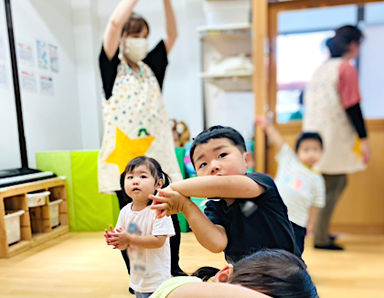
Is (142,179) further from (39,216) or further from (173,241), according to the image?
(39,216)

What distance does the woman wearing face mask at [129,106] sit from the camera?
511 millimetres

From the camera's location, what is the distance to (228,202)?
45 cm

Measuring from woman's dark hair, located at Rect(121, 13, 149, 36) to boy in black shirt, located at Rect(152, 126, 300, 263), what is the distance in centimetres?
27

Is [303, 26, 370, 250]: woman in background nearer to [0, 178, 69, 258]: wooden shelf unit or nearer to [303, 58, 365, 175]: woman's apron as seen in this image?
[303, 58, 365, 175]: woman's apron

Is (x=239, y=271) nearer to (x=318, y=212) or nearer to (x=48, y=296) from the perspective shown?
(x=48, y=296)

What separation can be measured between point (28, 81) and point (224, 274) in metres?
0.50

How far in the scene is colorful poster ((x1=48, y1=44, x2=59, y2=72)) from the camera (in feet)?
1.92

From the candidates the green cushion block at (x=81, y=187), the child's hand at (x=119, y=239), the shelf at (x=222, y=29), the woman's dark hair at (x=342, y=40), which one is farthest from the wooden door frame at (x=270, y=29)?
the child's hand at (x=119, y=239)

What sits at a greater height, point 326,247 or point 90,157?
point 90,157

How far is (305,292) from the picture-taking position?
461mm

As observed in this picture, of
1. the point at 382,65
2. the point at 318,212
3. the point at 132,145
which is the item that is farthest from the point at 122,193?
the point at 382,65

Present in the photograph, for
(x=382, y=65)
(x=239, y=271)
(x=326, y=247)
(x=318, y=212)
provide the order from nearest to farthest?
1. (x=239, y=271)
2. (x=326, y=247)
3. (x=318, y=212)
4. (x=382, y=65)

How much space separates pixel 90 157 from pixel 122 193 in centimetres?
14

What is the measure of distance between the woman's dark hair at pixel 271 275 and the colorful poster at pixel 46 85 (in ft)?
1.59
